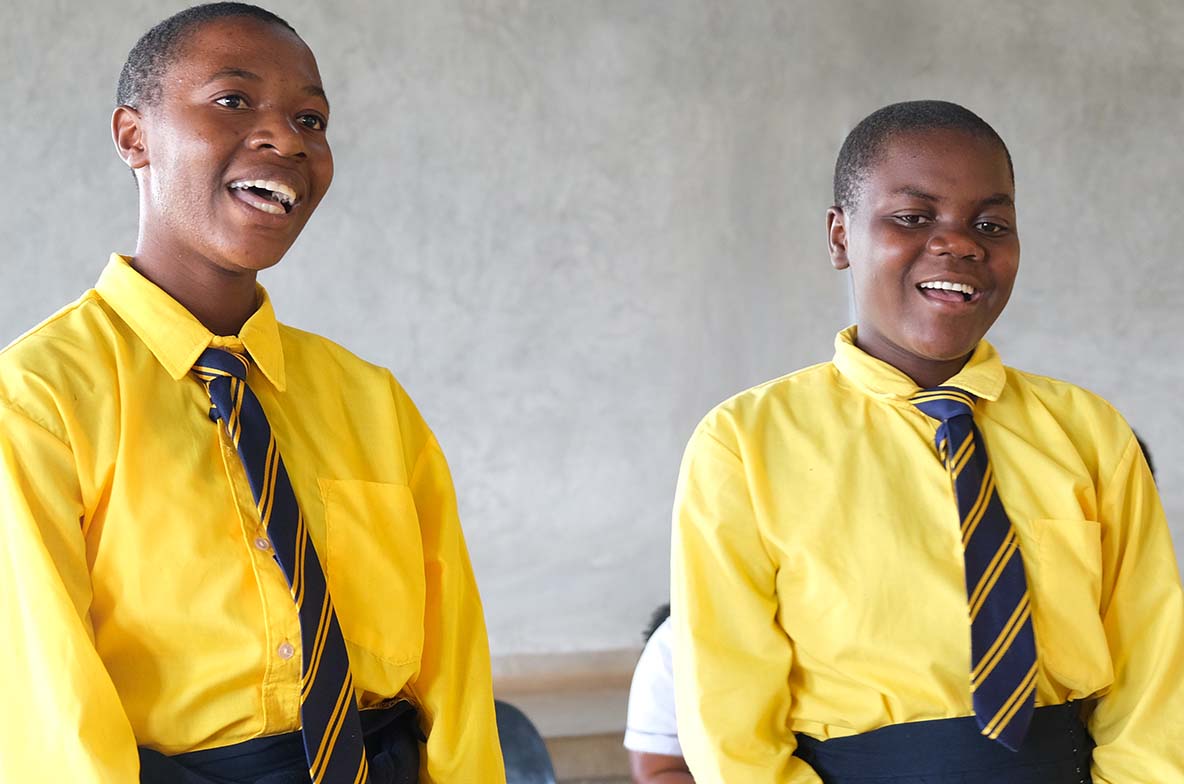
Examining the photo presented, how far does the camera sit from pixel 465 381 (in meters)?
3.78

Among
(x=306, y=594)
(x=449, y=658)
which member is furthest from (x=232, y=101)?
(x=449, y=658)

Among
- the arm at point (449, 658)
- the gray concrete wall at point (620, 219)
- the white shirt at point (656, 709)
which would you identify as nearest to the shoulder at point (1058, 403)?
the white shirt at point (656, 709)

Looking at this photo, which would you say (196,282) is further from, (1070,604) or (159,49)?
(1070,604)

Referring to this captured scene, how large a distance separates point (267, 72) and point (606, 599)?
101 inches

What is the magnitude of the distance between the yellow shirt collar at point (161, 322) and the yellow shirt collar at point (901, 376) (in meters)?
0.80

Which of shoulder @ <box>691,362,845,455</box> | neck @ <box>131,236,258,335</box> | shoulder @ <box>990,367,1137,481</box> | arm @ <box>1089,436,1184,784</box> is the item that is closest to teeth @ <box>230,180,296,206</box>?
neck @ <box>131,236,258,335</box>

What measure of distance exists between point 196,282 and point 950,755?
1060 millimetres

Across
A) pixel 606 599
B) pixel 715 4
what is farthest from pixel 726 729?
pixel 715 4

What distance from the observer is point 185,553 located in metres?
1.34

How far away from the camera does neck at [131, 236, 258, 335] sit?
1.50 m

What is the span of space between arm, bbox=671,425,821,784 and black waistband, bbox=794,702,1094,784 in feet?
0.18

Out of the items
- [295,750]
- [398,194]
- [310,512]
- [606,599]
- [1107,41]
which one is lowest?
[606,599]

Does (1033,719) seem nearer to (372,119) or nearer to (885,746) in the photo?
(885,746)

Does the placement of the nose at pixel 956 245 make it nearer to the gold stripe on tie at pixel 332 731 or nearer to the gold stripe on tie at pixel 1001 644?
the gold stripe on tie at pixel 1001 644
